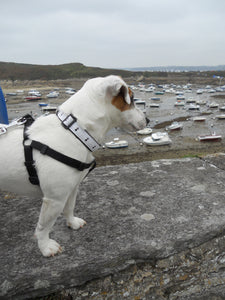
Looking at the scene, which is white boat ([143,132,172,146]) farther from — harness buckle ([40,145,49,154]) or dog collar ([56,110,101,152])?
harness buckle ([40,145,49,154])

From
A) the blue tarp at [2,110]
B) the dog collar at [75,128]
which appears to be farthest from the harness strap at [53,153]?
the blue tarp at [2,110]

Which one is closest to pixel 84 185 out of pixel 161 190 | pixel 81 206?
pixel 81 206

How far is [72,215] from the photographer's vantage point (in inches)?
106

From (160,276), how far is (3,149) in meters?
2.00

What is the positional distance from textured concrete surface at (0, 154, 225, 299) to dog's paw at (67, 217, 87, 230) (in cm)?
6

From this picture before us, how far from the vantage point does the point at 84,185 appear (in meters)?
3.73

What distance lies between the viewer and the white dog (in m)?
1.98

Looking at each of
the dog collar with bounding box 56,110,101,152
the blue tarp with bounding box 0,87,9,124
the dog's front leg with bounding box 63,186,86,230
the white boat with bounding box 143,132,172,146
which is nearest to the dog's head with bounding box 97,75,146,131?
the dog collar with bounding box 56,110,101,152

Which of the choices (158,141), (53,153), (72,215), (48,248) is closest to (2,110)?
(72,215)

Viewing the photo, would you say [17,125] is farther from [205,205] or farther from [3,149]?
[205,205]

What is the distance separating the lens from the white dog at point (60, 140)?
78.1 inches

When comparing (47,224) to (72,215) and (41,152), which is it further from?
(41,152)

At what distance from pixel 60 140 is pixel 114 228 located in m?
1.34

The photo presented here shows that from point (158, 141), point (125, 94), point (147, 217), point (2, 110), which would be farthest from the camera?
point (158, 141)
